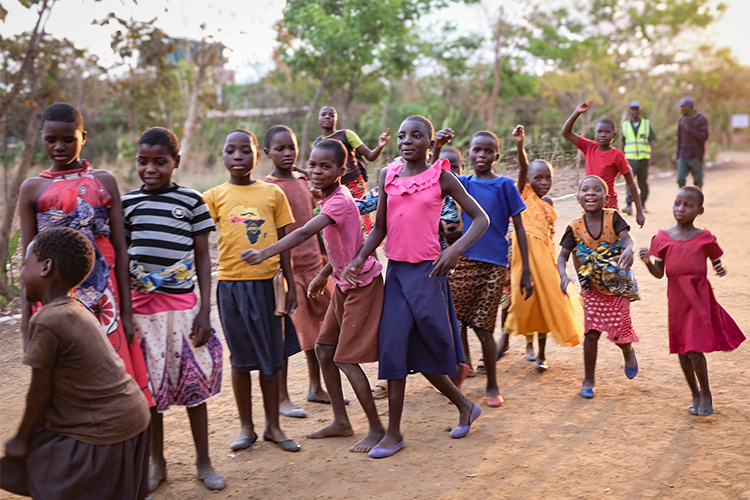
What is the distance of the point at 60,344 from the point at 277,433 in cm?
169

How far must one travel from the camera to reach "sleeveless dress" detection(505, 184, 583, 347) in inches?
196

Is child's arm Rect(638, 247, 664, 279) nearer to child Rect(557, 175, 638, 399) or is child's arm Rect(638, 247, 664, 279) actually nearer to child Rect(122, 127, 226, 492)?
child Rect(557, 175, 638, 399)

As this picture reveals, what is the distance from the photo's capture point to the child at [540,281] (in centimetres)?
499

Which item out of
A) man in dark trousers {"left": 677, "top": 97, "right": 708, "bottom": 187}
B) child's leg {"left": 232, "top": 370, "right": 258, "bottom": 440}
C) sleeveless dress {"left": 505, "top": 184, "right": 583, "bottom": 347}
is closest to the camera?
child's leg {"left": 232, "top": 370, "right": 258, "bottom": 440}

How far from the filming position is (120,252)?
3246mm

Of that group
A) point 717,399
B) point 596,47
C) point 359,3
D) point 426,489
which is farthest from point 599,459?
point 596,47

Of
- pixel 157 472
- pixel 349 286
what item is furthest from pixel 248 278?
pixel 157 472

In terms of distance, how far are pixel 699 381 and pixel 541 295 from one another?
118 centimetres

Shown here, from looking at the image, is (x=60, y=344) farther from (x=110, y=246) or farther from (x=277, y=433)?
(x=277, y=433)

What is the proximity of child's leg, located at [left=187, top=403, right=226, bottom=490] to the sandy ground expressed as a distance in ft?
0.21

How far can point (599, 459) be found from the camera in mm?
3688

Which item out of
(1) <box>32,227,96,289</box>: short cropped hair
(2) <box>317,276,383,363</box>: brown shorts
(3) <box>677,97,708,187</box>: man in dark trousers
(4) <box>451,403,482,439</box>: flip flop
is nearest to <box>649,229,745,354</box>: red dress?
(4) <box>451,403,482,439</box>: flip flop

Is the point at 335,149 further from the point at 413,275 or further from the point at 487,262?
the point at 487,262

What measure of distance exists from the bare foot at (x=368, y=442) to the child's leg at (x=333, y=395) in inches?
6.9
